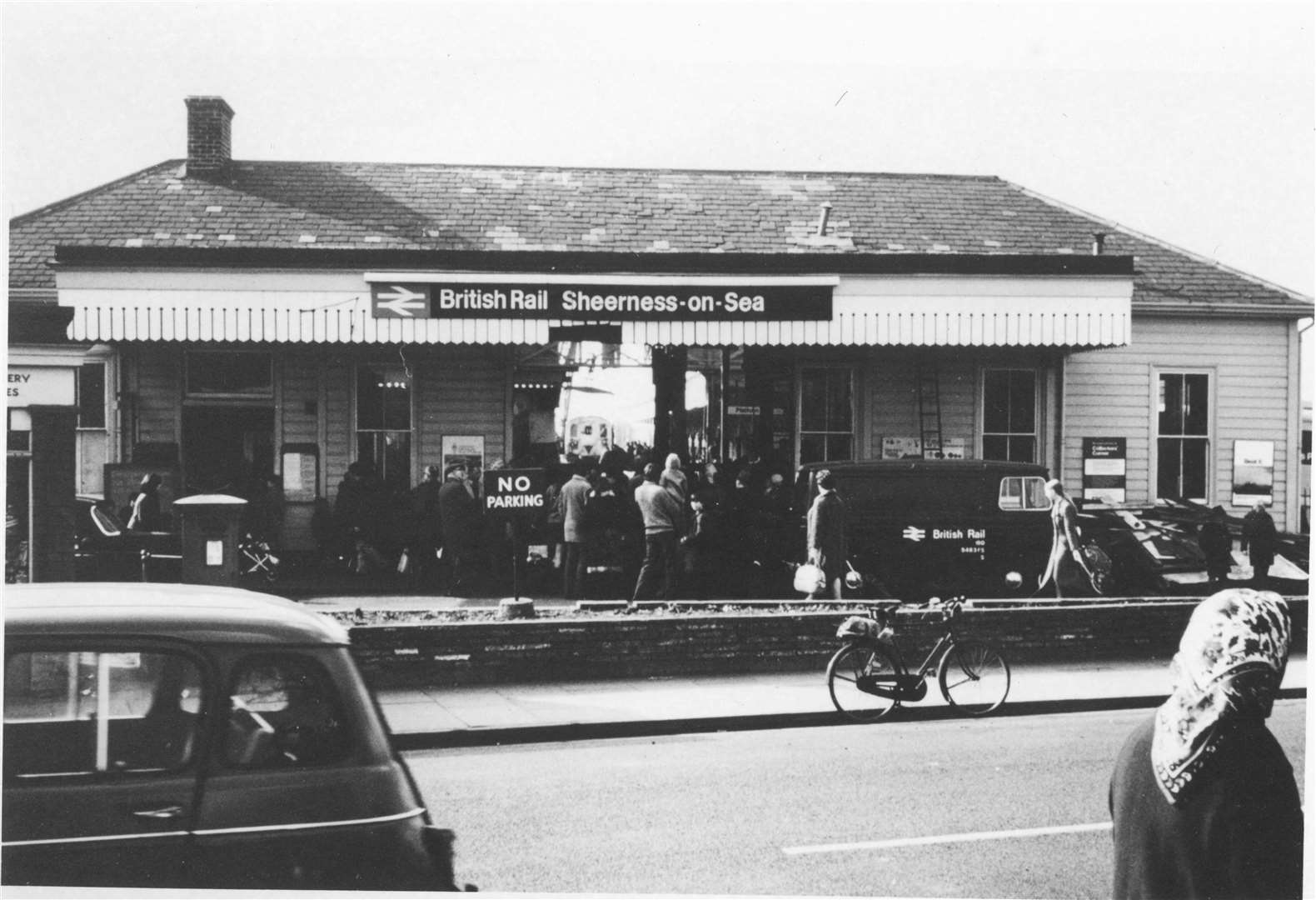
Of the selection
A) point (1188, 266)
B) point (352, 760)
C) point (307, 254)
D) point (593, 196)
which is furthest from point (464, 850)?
point (1188, 266)

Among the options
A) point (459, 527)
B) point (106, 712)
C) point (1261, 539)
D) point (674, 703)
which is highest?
point (106, 712)

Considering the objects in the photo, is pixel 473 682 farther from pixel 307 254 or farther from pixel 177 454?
pixel 177 454

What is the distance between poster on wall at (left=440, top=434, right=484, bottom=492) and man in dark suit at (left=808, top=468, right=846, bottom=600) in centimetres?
602

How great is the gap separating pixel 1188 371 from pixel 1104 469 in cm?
181

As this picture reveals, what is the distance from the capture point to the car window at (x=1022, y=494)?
13.8 m

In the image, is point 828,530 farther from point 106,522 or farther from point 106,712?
point 106,712

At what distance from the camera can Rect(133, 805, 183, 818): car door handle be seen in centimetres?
325

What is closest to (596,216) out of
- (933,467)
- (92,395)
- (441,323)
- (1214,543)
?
(441,323)

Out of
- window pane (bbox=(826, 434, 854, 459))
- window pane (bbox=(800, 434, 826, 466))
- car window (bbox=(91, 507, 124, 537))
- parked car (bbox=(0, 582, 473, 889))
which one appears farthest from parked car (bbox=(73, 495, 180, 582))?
window pane (bbox=(826, 434, 854, 459))

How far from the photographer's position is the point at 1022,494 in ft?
45.5

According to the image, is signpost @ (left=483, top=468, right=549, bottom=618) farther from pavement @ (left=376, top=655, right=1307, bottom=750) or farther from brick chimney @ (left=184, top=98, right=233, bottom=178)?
brick chimney @ (left=184, top=98, right=233, bottom=178)

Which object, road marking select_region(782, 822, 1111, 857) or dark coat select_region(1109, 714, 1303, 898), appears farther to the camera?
road marking select_region(782, 822, 1111, 857)

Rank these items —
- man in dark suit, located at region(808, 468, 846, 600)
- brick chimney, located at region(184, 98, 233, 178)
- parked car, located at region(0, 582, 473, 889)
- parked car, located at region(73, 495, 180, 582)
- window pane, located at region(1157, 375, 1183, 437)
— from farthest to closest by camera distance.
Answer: window pane, located at region(1157, 375, 1183, 437), brick chimney, located at region(184, 98, 233, 178), man in dark suit, located at region(808, 468, 846, 600), parked car, located at region(73, 495, 180, 582), parked car, located at region(0, 582, 473, 889)

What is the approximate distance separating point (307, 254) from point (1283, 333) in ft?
42.6
